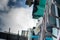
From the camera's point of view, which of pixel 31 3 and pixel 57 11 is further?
pixel 31 3

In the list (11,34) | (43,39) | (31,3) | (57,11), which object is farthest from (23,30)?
(57,11)

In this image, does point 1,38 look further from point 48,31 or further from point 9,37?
point 48,31

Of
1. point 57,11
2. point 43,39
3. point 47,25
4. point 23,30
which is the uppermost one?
point 57,11

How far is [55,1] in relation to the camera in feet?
8.66

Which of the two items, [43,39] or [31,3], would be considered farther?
[31,3]

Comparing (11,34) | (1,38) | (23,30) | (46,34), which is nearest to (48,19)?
(46,34)

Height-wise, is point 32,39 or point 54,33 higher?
point 54,33

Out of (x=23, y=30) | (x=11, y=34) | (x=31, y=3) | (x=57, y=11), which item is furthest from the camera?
(x=23, y=30)

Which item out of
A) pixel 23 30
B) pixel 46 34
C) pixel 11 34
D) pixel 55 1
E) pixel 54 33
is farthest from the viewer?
pixel 23 30

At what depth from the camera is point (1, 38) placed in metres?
4.93

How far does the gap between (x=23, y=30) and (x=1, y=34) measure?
124 cm

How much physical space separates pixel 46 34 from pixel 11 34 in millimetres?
2376

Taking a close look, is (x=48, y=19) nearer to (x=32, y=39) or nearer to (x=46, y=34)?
(x=46, y=34)

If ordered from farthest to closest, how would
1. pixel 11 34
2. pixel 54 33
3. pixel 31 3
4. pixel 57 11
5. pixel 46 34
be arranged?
pixel 11 34
pixel 31 3
pixel 46 34
pixel 54 33
pixel 57 11
